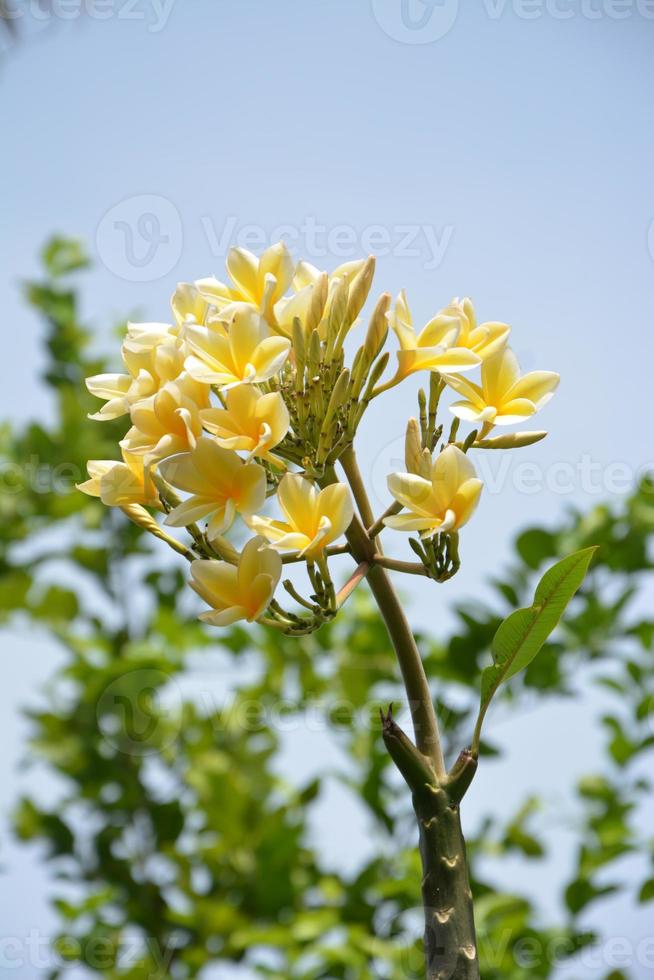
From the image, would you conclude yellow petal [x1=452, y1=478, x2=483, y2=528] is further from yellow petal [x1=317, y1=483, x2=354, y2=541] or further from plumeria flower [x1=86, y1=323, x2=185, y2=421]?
plumeria flower [x1=86, y1=323, x2=185, y2=421]

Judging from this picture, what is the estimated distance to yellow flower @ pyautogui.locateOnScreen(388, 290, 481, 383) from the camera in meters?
0.51

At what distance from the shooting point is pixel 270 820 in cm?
149

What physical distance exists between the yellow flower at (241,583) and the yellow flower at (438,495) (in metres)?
0.06

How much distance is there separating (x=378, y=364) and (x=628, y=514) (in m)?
0.95

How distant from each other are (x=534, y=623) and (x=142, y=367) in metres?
0.24

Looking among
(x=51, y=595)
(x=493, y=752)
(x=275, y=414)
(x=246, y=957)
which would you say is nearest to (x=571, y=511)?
(x=493, y=752)

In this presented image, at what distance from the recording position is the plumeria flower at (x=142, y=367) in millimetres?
495

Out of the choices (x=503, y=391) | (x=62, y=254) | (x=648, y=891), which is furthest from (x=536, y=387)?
(x=62, y=254)

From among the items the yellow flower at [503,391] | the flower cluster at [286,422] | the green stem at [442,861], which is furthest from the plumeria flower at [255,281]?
the green stem at [442,861]

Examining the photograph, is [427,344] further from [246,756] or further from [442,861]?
[246,756]

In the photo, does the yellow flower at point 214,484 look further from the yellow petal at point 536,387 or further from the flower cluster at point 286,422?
the yellow petal at point 536,387

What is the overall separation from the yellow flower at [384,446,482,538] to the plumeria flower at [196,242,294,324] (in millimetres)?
137

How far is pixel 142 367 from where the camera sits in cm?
52

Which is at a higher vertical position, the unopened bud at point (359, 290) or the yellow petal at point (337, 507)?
the unopened bud at point (359, 290)
